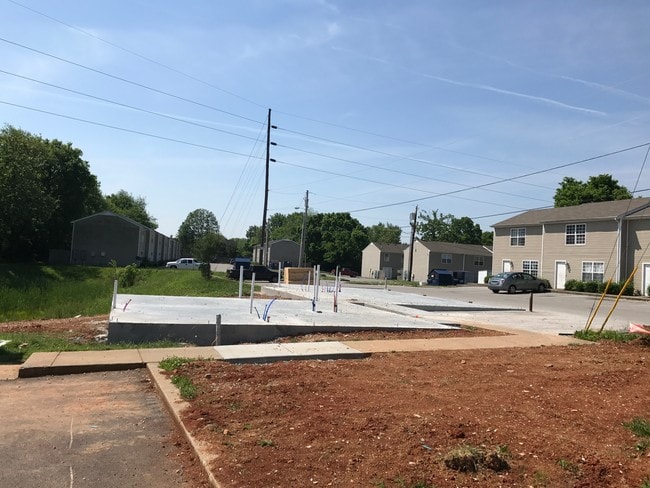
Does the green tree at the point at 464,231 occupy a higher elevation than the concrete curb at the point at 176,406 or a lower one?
higher

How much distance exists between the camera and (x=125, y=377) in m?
8.22

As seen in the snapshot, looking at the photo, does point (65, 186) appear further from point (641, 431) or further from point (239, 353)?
point (641, 431)

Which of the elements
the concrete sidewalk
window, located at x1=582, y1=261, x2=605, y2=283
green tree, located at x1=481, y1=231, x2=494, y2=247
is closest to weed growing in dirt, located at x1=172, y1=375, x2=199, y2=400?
the concrete sidewalk

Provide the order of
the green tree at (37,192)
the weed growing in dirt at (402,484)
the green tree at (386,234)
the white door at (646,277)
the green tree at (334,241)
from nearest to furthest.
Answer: the weed growing in dirt at (402,484), the white door at (646,277), the green tree at (37,192), the green tree at (334,241), the green tree at (386,234)

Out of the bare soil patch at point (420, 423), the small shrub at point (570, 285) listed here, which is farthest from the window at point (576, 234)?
the bare soil patch at point (420, 423)

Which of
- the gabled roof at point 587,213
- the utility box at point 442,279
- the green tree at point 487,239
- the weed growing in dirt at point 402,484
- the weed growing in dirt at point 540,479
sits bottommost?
the weed growing in dirt at point 402,484

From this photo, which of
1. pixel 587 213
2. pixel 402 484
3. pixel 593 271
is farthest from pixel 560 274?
pixel 402 484

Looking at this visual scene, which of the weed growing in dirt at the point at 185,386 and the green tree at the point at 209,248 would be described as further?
the green tree at the point at 209,248

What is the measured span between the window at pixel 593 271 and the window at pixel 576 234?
80.7 inches

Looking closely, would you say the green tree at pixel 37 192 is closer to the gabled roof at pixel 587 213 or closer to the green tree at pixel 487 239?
the gabled roof at pixel 587 213

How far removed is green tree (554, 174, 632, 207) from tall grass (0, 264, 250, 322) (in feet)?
168

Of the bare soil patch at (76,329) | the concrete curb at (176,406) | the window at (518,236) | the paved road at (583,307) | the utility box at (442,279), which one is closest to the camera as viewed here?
the concrete curb at (176,406)

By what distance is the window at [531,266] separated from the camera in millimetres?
48781

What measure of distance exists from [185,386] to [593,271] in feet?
141
